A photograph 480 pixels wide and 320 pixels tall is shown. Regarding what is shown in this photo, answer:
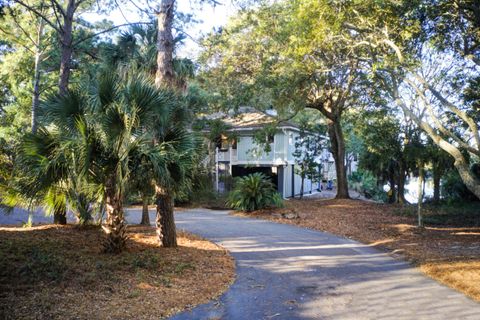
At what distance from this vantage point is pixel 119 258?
28.2 ft

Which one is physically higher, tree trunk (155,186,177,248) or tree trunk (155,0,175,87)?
tree trunk (155,0,175,87)

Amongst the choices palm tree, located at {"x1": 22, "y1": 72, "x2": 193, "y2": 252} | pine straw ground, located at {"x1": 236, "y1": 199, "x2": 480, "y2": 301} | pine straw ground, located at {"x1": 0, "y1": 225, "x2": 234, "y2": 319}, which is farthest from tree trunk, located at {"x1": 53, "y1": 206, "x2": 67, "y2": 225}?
pine straw ground, located at {"x1": 236, "y1": 199, "x2": 480, "y2": 301}

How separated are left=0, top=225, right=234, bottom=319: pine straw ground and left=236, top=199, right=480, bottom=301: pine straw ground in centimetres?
451

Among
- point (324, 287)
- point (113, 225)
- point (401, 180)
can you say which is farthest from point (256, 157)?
point (324, 287)

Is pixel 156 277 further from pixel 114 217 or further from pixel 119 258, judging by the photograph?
pixel 114 217

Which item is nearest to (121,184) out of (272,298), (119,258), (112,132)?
(112,132)

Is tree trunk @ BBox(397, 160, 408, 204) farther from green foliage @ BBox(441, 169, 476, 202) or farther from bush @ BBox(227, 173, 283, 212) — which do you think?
bush @ BBox(227, 173, 283, 212)

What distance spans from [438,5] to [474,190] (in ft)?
16.4

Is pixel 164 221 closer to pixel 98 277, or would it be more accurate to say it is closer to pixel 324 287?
pixel 98 277

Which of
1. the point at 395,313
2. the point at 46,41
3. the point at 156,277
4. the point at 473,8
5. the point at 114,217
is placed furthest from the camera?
the point at 46,41

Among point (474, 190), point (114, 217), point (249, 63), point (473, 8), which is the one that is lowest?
point (114, 217)

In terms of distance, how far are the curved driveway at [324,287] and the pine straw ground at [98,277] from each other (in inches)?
19.0

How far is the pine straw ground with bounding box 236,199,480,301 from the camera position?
860cm

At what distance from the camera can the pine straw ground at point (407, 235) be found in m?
8.60
